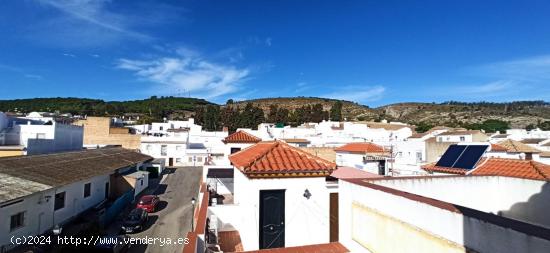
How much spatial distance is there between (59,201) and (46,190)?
10.7 ft

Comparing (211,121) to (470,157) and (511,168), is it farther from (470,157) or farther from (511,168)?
(511,168)

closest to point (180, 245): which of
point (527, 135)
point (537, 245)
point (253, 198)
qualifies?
point (253, 198)

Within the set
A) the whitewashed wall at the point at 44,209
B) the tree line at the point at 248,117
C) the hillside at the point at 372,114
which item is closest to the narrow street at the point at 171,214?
the whitewashed wall at the point at 44,209

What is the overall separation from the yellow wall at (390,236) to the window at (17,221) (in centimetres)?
1590

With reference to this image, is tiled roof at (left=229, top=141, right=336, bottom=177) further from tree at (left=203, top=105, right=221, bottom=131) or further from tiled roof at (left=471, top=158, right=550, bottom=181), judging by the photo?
tree at (left=203, top=105, right=221, bottom=131)

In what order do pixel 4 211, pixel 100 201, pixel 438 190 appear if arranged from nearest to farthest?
pixel 438 190 < pixel 4 211 < pixel 100 201

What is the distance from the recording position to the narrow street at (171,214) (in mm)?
16572

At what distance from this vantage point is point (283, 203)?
9.36 metres

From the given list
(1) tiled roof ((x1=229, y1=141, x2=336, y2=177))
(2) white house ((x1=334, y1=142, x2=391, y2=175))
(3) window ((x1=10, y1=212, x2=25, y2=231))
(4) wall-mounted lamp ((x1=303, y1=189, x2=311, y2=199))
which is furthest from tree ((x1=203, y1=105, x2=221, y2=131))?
(4) wall-mounted lamp ((x1=303, y1=189, x2=311, y2=199))

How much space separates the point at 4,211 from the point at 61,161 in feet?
33.0

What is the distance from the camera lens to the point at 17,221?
49.5 feet

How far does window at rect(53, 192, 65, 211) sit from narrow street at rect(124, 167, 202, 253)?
15.7 ft

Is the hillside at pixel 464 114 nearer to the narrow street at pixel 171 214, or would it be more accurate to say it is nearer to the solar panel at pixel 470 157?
the narrow street at pixel 171 214

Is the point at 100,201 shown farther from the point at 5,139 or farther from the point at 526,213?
the point at 526,213
